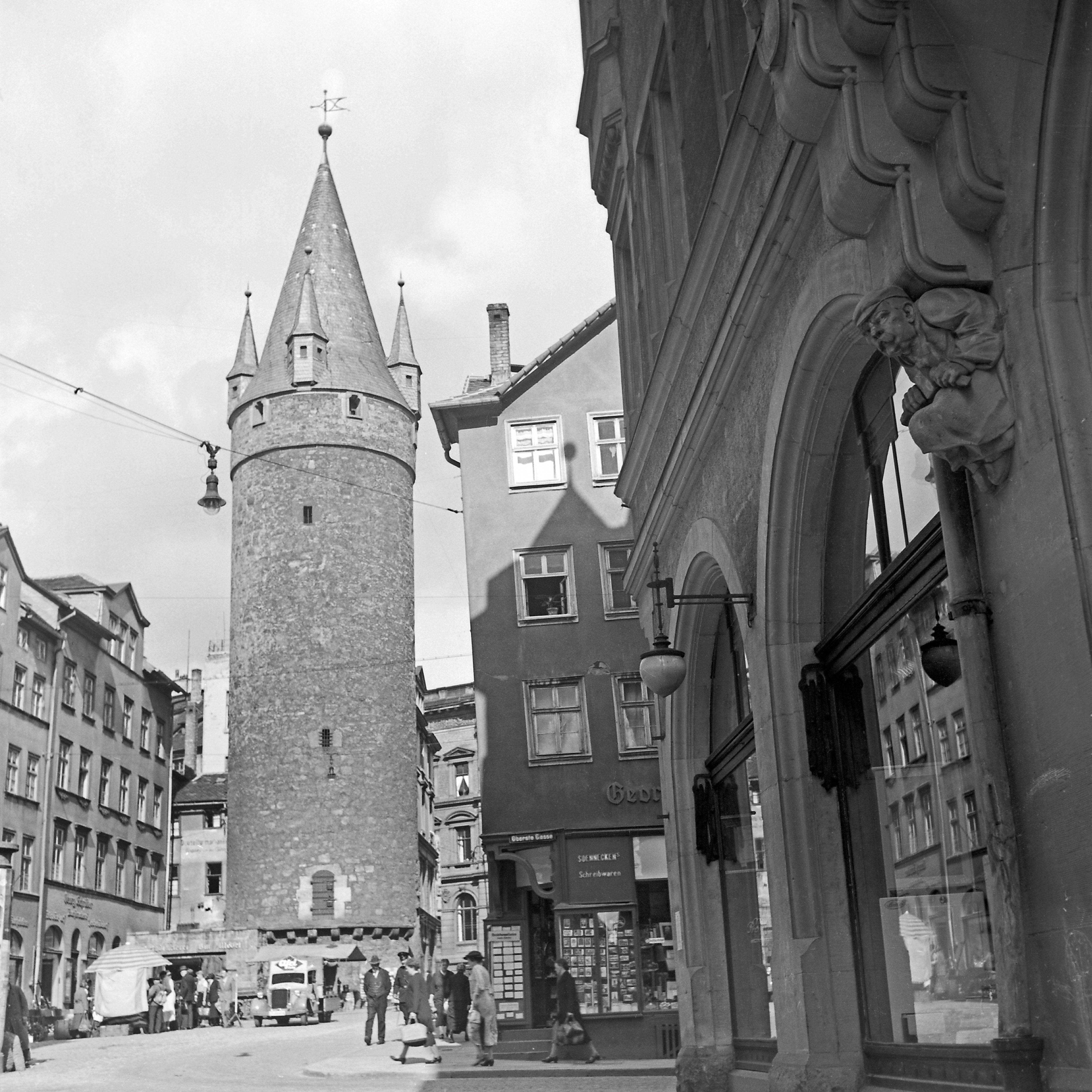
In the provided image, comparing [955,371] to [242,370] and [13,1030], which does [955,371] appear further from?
[242,370]

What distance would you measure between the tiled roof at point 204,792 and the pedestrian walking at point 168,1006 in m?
25.0

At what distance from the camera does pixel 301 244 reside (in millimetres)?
59750

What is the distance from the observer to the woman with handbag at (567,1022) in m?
21.2

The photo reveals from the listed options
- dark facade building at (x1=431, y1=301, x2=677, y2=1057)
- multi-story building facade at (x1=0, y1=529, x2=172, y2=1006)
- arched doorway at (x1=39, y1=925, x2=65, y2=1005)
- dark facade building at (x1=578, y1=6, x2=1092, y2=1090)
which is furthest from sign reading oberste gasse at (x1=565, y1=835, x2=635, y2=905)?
arched doorway at (x1=39, y1=925, x2=65, y2=1005)

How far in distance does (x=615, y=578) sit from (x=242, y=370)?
34664 millimetres

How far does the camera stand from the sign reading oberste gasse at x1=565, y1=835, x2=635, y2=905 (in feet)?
83.7

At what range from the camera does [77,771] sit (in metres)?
48.7

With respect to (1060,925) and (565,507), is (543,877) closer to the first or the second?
(565,507)

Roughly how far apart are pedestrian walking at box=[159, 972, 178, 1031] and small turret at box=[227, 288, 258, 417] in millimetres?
26376

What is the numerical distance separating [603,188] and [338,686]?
1497 inches

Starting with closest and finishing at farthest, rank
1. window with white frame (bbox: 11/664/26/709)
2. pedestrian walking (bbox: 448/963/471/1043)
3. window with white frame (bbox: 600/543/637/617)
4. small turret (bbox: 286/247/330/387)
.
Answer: pedestrian walking (bbox: 448/963/471/1043)
window with white frame (bbox: 600/543/637/617)
window with white frame (bbox: 11/664/26/709)
small turret (bbox: 286/247/330/387)

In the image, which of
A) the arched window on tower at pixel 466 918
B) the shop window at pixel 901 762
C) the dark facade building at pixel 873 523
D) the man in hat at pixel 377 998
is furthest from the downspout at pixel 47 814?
the shop window at pixel 901 762

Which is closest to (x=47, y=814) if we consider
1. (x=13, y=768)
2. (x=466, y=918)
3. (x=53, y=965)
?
(x=13, y=768)

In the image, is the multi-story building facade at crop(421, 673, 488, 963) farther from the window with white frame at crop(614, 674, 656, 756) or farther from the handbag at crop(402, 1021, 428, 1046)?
the handbag at crop(402, 1021, 428, 1046)
